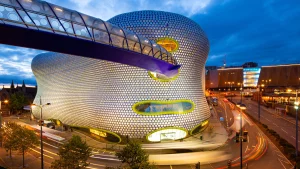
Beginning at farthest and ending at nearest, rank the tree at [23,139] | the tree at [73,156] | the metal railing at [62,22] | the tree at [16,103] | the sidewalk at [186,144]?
the tree at [16,103] → the sidewalk at [186,144] → the tree at [23,139] → the tree at [73,156] → the metal railing at [62,22]

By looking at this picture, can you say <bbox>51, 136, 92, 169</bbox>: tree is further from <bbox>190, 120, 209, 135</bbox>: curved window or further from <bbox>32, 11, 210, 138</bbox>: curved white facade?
<bbox>190, 120, 209, 135</bbox>: curved window

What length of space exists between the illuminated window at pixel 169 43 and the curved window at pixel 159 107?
26.4ft

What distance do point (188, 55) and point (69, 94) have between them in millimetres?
23254

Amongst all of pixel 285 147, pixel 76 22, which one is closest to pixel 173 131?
pixel 285 147

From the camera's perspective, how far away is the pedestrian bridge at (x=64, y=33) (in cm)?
1070

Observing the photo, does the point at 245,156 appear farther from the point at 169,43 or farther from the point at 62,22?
the point at 62,22

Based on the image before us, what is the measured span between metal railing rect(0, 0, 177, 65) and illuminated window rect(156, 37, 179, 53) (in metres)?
14.1

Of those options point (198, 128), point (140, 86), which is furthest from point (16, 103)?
point (198, 128)

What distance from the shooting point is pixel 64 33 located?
1229 cm

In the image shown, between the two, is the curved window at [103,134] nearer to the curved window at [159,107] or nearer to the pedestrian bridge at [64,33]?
the curved window at [159,107]

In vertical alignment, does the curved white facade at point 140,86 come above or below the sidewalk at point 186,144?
above

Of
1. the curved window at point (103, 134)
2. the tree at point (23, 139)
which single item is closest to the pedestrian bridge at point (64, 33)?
the tree at point (23, 139)

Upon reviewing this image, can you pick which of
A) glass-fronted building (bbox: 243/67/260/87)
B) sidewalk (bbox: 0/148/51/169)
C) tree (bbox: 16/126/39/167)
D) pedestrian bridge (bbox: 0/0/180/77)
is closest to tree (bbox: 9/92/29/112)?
sidewalk (bbox: 0/148/51/169)

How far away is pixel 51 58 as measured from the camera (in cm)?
4503
